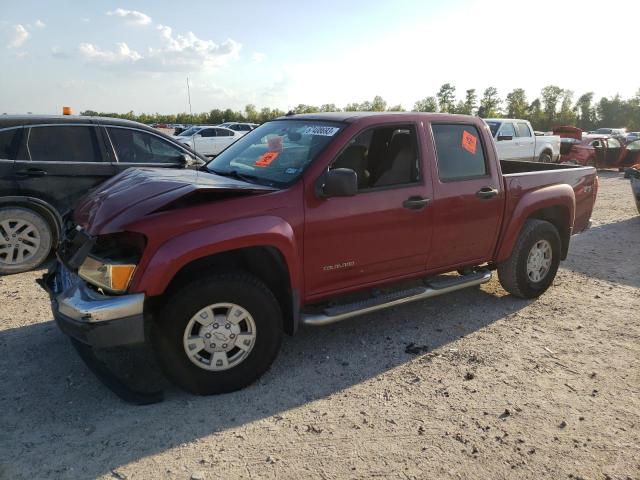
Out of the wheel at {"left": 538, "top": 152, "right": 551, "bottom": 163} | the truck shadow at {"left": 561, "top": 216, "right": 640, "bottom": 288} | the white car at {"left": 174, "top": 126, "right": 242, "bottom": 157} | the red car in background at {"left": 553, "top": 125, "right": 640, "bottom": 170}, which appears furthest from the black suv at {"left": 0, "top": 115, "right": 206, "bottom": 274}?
the red car in background at {"left": 553, "top": 125, "right": 640, "bottom": 170}

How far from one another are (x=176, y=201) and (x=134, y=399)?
1.27 metres

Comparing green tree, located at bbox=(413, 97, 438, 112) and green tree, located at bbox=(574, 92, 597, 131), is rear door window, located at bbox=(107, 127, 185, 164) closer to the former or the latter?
green tree, located at bbox=(413, 97, 438, 112)

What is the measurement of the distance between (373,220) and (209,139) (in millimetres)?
18165

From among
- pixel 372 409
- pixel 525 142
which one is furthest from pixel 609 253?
pixel 525 142

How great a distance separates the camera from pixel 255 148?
420 centimetres

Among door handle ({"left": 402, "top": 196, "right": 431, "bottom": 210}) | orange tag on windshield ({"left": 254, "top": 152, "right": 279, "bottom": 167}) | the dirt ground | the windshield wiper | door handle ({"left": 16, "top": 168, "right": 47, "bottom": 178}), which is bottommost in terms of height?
the dirt ground

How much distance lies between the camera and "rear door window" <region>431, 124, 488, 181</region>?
166 inches

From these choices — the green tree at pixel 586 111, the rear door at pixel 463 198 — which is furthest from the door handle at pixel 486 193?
the green tree at pixel 586 111

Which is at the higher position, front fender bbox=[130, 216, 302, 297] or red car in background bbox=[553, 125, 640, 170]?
front fender bbox=[130, 216, 302, 297]

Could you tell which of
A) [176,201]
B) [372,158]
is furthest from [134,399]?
[372,158]

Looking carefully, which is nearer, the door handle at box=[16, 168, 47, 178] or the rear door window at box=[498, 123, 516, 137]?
the door handle at box=[16, 168, 47, 178]

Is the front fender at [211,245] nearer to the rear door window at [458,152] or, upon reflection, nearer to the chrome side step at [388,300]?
the chrome side step at [388,300]

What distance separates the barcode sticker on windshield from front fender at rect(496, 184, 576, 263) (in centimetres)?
194

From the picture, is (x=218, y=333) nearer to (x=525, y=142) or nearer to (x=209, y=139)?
(x=525, y=142)
